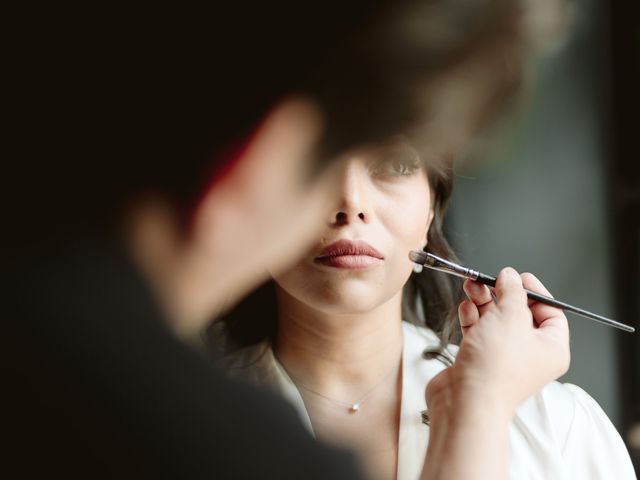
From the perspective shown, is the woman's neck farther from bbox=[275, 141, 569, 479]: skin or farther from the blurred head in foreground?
the blurred head in foreground

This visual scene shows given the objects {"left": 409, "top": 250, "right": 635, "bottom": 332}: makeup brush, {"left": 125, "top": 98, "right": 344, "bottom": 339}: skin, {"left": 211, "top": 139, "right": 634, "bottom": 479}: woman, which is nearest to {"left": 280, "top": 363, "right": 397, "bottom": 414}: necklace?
{"left": 211, "top": 139, "right": 634, "bottom": 479}: woman

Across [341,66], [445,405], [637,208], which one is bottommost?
[445,405]

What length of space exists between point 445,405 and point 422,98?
29cm

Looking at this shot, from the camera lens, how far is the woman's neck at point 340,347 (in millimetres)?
722

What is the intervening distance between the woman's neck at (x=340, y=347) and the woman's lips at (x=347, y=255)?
0.33 feet

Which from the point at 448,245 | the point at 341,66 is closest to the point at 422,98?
the point at 341,66

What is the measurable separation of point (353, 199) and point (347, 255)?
6cm

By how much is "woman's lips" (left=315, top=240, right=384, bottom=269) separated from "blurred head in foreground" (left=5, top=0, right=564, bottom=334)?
32 cm

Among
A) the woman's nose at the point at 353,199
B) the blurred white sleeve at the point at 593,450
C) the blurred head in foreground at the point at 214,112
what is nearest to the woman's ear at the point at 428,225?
the woman's nose at the point at 353,199

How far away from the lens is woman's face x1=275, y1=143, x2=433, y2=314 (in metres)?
0.62

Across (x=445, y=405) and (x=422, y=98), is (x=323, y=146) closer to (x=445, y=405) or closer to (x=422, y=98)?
(x=422, y=98)

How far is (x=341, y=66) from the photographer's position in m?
0.28

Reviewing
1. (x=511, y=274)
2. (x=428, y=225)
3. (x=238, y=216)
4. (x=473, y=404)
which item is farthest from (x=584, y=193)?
(x=238, y=216)

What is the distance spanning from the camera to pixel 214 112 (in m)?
0.28
